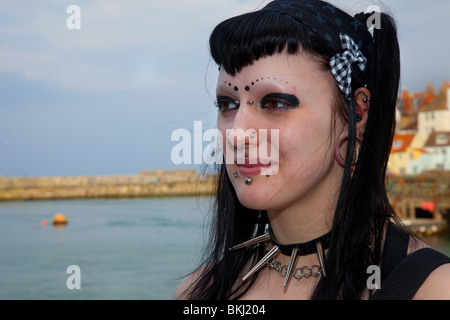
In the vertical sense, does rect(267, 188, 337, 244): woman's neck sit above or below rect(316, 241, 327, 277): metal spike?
above

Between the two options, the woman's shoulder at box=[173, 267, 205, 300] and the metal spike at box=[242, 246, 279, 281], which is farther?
the woman's shoulder at box=[173, 267, 205, 300]

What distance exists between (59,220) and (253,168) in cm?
3965

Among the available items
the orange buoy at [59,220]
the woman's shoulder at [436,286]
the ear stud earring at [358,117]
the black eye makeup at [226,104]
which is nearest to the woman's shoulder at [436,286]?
the woman's shoulder at [436,286]

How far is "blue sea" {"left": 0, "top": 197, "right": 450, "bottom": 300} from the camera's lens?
3003 cm

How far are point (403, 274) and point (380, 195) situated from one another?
295 millimetres

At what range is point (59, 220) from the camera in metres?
39.4

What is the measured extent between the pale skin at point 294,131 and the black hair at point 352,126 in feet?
0.13

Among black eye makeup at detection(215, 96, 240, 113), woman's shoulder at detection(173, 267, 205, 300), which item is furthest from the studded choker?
black eye makeup at detection(215, 96, 240, 113)

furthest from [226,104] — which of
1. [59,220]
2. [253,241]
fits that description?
[59,220]

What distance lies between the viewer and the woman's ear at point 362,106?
1940mm

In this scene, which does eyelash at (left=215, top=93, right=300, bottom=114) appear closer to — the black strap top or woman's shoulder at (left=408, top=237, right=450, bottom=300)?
the black strap top

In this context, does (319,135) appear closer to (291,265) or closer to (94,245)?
(291,265)

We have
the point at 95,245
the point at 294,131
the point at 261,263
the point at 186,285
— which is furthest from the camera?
the point at 95,245

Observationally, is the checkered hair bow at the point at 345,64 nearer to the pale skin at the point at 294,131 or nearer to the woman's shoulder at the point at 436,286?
the pale skin at the point at 294,131
